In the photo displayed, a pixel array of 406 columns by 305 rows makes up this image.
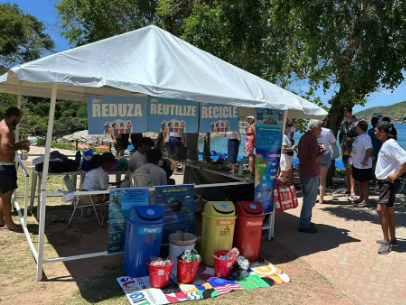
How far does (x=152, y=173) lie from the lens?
5359 mm

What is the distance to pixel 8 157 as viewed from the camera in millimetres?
5328

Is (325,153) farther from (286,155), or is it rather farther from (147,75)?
(147,75)

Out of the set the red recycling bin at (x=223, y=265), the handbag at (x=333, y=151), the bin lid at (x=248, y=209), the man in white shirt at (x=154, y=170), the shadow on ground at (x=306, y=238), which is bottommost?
the shadow on ground at (x=306, y=238)

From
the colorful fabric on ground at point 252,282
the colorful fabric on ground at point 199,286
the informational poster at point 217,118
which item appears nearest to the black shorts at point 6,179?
the colorful fabric on ground at point 199,286

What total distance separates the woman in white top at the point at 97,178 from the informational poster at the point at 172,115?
4.11 feet

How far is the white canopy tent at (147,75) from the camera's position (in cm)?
388

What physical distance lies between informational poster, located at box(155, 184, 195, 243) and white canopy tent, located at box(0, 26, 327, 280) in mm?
792

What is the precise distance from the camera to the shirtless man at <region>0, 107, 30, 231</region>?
5.20m

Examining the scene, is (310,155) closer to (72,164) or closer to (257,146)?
(257,146)

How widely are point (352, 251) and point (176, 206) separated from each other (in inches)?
109

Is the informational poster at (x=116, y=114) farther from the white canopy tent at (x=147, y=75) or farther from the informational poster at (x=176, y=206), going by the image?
the informational poster at (x=176, y=206)

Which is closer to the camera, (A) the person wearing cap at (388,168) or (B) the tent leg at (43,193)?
(B) the tent leg at (43,193)

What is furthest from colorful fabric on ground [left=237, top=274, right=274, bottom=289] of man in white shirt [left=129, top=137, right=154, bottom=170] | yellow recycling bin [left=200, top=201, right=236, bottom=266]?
man in white shirt [left=129, top=137, right=154, bottom=170]

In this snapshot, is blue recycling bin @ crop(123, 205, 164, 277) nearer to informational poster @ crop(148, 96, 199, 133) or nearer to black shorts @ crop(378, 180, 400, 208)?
informational poster @ crop(148, 96, 199, 133)
